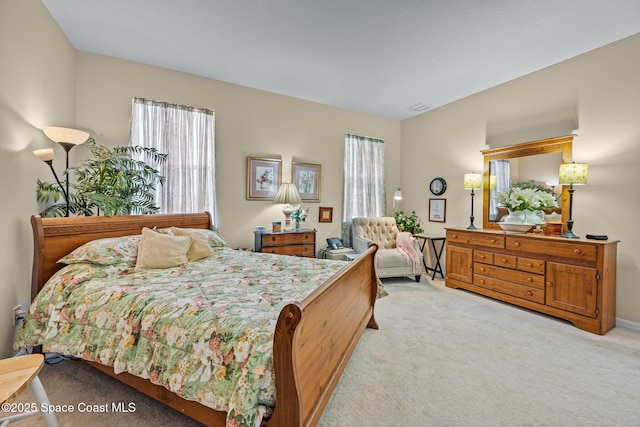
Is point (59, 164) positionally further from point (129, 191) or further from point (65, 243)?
point (65, 243)

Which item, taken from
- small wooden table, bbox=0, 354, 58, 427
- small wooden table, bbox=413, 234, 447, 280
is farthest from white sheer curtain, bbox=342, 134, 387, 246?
small wooden table, bbox=0, 354, 58, 427

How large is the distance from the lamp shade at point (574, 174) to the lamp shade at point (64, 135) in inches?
197

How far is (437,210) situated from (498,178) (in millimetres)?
1183

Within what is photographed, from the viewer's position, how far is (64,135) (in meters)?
2.49

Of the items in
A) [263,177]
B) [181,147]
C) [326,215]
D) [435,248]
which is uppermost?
[181,147]

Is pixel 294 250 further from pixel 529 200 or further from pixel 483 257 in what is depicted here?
pixel 529 200

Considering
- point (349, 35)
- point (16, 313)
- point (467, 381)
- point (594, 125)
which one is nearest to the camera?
point (467, 381)

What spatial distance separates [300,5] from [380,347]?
10.1 ft

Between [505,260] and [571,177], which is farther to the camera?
[505,260]

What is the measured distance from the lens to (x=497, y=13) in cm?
248

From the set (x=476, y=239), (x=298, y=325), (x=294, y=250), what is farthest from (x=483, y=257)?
(x=298, y=325)

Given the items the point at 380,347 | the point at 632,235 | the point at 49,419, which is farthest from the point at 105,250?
the point at 632,235

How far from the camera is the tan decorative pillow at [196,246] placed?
2689 mm

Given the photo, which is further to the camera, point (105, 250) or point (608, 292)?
point (608, 292)
